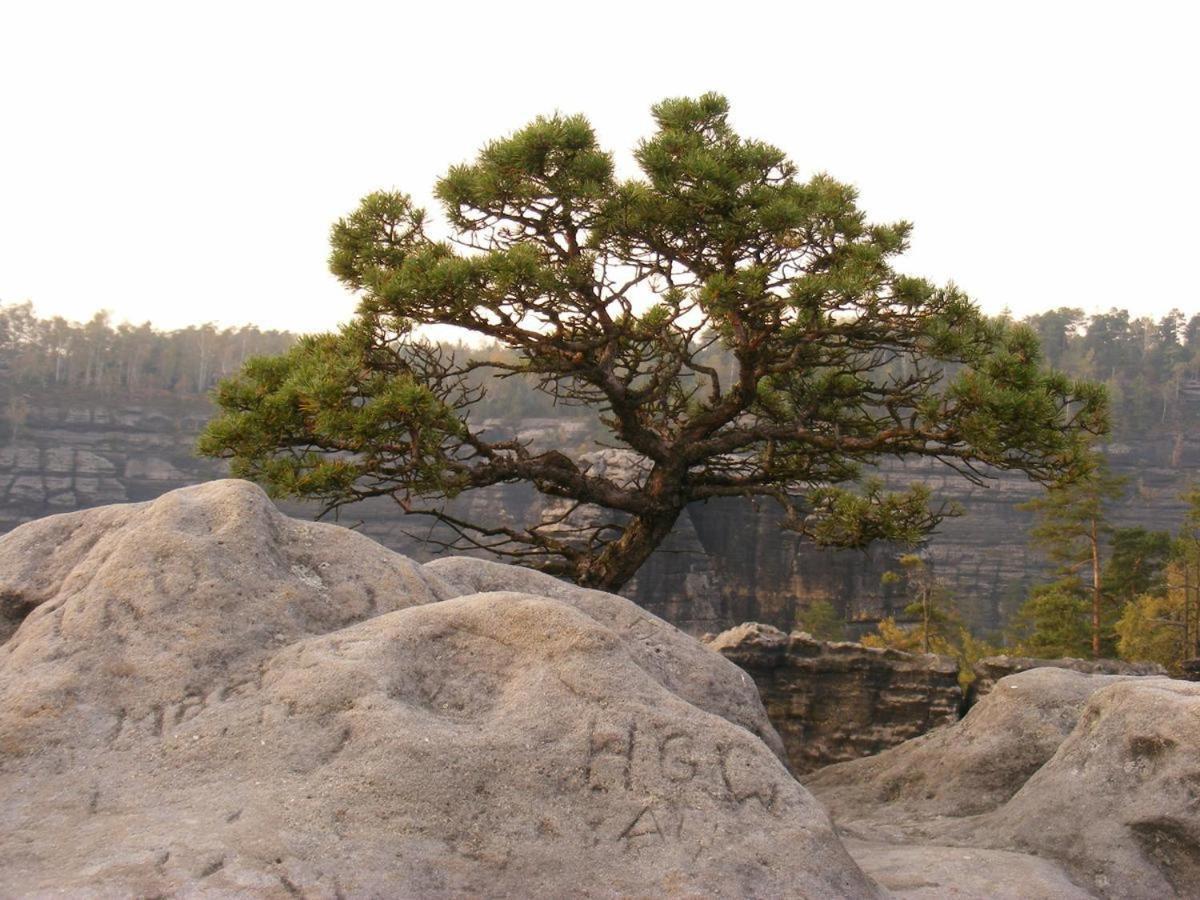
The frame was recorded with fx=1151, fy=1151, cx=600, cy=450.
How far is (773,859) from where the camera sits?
500 cm

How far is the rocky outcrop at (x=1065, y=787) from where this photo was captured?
662 centimetres

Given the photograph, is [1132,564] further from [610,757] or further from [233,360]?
[233,360]

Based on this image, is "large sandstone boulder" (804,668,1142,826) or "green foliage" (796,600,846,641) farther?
"green foliage" (796,600,846,641)

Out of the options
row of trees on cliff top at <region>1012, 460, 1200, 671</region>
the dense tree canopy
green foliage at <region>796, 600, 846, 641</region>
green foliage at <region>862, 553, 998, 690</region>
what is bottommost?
green foliage at <region>796, 600, 846, 641</region>

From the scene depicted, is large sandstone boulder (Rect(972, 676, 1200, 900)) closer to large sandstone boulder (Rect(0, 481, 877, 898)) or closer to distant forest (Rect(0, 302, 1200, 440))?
large sandstone boulder (Rect(0, 481, 877, 898))

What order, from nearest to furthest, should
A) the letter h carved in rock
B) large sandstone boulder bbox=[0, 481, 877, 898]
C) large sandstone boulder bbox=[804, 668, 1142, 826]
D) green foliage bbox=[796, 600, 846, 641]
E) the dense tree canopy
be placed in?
large sandstone boulder bbox=[0, 481, 877, 898]
the letter h carved in rock
large sandstone boulder bbox=[804, 668, 1142, 826]
the dense tree canopy
green foliage bbox=[796, 600, 846, 641]

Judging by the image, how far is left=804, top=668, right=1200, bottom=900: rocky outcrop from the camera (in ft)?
21.7

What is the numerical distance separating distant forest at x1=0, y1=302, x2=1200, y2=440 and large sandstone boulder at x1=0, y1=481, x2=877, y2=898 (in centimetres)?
8626

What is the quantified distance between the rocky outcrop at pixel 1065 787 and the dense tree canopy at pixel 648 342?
2884 millimetres

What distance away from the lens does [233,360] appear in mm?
105312

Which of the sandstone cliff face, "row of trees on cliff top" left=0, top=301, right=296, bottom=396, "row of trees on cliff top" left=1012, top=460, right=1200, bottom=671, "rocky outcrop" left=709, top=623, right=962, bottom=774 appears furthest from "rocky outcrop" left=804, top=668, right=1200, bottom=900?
"row of trees on cliff top" left=0, top=301, right=296, bottom=396

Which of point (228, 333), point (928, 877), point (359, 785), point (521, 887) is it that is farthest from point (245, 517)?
point (228, 333)

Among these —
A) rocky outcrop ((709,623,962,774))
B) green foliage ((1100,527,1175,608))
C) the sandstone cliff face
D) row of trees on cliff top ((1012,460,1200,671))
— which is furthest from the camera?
the sandstone cliff face

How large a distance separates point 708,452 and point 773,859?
748 cm
